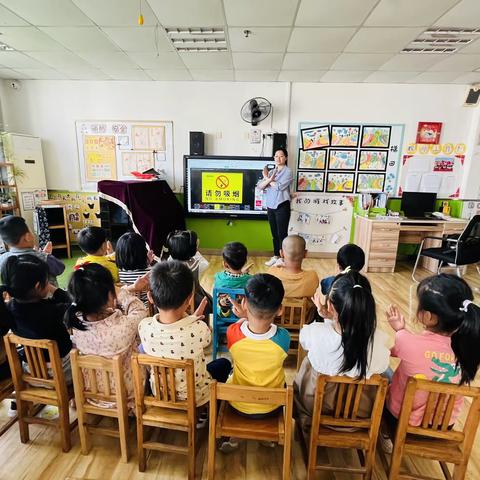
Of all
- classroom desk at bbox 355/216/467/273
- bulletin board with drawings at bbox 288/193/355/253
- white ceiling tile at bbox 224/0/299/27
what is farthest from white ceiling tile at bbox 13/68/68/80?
classroom desk at bbox 355/216/467/273

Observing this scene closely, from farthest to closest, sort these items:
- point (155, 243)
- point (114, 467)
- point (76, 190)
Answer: point (76, 190) → point (155, 243) → point (114, 467)

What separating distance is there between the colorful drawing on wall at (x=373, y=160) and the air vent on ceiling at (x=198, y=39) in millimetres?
2389

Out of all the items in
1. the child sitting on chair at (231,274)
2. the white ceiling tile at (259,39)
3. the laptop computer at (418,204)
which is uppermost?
the white ceiling tile at (259,39)

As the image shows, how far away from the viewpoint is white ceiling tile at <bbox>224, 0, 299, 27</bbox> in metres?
2.33

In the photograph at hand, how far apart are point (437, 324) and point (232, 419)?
86cm

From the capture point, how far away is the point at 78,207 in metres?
4.64

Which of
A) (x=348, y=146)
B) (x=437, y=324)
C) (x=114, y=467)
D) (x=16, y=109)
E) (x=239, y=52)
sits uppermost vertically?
(x=239, y=52)

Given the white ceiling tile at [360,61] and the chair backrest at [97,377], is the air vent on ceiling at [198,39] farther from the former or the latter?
the chair backrest at [97,377]

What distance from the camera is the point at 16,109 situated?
4387mm

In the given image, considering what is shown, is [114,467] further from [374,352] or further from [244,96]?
[244,96]

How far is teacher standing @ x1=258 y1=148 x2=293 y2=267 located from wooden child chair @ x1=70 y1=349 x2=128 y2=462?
2.98 meters

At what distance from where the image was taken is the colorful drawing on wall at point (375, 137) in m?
4.26

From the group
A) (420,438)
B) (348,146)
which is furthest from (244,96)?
(420,438)

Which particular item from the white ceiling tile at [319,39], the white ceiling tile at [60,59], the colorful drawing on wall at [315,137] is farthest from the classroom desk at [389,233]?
the white ceiling tile at [60,59]
